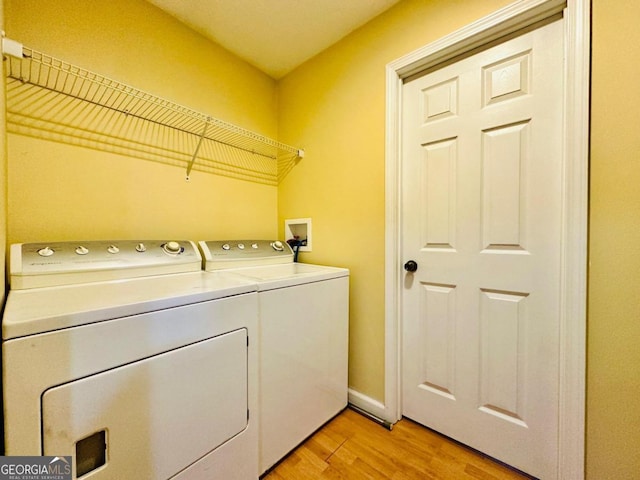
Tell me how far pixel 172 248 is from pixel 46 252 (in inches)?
17.7

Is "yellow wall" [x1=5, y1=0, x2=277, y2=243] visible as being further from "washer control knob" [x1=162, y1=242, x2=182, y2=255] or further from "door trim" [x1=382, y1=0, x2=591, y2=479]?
"door trim" [x1=382, y1=0, x2=591, y2=479]

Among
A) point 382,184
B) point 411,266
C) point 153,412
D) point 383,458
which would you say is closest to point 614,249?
point 411,266

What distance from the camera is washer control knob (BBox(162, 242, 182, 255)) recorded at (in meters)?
1.30

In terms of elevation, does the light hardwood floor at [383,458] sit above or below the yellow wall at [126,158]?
below

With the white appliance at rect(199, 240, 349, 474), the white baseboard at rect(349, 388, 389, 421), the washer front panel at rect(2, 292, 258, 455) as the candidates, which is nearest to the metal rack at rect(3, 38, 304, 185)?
the white appliance at rect(199, 240, 349, 474)

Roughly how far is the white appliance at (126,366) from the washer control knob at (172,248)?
5.3 inches

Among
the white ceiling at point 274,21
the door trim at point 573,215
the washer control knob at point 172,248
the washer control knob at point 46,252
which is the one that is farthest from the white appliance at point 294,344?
the white ceiling at point 274,21

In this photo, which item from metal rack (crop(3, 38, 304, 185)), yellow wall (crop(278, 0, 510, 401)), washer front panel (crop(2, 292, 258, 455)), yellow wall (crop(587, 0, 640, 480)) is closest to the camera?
washer front panel (crop(2, 292, 258, 455))

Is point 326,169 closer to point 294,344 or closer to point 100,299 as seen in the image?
point 294,344

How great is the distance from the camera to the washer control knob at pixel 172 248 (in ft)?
4.25

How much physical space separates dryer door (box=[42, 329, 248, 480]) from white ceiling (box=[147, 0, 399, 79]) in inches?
69.7

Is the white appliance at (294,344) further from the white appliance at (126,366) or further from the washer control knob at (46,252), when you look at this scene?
the washer control knob at (46,252)

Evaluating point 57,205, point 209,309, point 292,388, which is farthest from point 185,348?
point 57,205

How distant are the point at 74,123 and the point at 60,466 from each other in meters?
1.40
